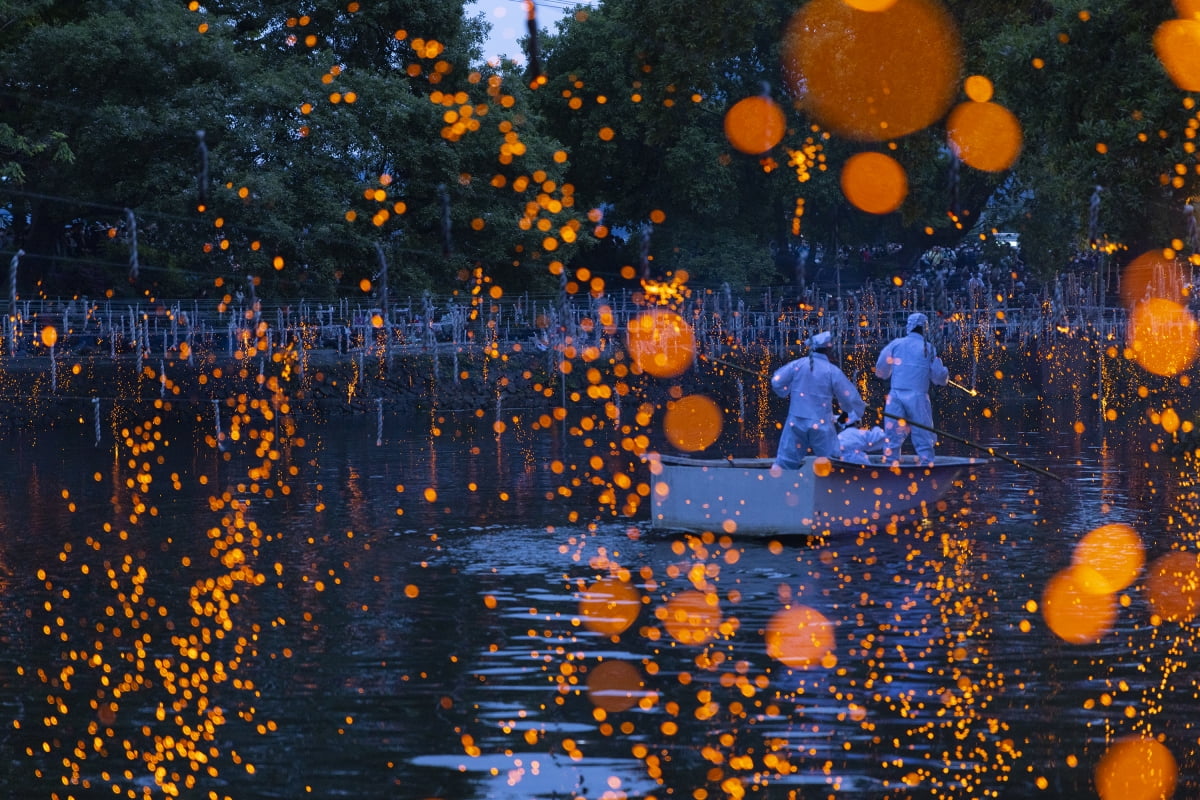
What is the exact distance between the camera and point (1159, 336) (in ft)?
176

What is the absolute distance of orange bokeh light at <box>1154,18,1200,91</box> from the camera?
2250 cm

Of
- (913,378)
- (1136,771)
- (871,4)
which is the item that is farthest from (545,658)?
(871,4)

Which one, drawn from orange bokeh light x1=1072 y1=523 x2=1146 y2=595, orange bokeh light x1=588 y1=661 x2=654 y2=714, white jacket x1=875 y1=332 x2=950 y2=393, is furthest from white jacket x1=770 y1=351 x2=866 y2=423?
orange bokeh light x1=588 y1=661 x2=654 y2=714

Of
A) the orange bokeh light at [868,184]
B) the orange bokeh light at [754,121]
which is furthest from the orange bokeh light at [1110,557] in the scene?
the orange bokeh light at [754,121]

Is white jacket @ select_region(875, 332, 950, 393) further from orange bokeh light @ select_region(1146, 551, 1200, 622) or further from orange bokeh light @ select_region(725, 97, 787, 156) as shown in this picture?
orange bokeh light @ select_region(725, 97, 787, 156)

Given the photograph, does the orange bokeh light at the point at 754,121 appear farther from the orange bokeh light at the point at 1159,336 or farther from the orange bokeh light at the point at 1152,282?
the orange bokeh light at the point at 1159,336

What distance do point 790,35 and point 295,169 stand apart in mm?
15969

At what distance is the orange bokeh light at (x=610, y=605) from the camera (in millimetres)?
13273

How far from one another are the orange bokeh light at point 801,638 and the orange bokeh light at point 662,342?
42656 millimetres

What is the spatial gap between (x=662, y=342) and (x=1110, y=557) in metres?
40.5

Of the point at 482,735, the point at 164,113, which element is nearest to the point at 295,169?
the point at 164,113

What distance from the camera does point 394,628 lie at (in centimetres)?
1327

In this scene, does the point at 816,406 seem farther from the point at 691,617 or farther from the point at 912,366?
the point at 691,617

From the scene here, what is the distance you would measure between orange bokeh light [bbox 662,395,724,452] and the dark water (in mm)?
14655
